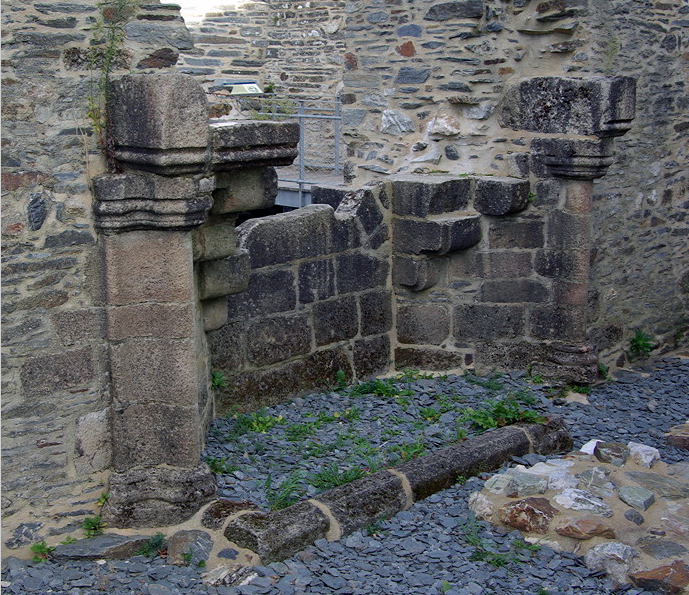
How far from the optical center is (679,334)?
26.3 ft

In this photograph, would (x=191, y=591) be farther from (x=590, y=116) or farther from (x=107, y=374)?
(x=590, y=116)

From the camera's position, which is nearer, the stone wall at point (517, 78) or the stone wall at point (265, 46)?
the stone wall at point (517, 78)

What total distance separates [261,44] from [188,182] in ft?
44.7

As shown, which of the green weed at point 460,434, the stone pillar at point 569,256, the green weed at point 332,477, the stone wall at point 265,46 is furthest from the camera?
the stone wall at point 265,46

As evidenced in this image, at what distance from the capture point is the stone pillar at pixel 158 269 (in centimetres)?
400

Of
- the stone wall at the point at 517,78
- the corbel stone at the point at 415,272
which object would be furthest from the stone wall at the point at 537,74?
the corbel stone at the point at 415,272

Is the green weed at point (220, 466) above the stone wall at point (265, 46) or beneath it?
beneath

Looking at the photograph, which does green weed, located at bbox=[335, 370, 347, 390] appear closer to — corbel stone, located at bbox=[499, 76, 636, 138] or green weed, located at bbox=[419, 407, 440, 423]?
green weed, located at bbox=[419, 407, 440, 423]

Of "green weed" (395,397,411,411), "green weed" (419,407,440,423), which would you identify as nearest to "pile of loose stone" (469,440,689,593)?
"green weed" (419,407,440,423)

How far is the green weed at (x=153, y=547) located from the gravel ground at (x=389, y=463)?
4 centimetres

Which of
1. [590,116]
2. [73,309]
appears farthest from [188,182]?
[590,116]

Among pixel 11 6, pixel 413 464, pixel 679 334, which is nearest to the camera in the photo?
pixel 11 6

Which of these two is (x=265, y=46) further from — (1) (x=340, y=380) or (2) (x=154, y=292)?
(2) (x=154, y=292)

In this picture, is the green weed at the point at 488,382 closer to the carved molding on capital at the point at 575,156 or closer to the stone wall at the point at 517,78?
the stone wall at the point at 517,78
